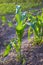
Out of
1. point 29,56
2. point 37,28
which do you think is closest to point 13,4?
point 37,28

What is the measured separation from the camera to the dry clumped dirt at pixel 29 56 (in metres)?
3.55

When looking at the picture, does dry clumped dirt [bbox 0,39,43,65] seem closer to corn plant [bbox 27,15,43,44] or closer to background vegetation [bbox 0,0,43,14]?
corn plant [bbox 27,15,43,44]

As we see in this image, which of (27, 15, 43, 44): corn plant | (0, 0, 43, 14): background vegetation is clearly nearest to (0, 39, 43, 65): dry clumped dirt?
(27, 15, 43, 44): corn plant

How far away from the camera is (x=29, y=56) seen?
3668mm

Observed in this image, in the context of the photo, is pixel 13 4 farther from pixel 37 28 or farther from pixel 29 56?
pixel 29 56

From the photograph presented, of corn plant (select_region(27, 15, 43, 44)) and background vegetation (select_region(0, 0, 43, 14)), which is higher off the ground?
corn plant (select_region(27, 15, 43, 44))

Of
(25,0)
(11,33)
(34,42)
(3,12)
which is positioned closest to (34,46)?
(34,42)

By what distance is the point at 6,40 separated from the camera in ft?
15.3

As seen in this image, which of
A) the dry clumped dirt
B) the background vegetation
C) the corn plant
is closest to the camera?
the dry clumped dirt

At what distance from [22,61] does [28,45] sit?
1.42 ft

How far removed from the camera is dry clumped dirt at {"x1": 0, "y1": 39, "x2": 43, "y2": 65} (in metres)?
3.55

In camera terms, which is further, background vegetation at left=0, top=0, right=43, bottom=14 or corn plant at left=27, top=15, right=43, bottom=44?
background vegetation at left=0, top=0, right=43, bottom=14

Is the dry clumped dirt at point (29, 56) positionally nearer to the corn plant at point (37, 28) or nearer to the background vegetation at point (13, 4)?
the corn plant at point (37, 28)

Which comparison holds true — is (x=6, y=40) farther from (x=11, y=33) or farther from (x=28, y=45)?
(x=28, y=45)
